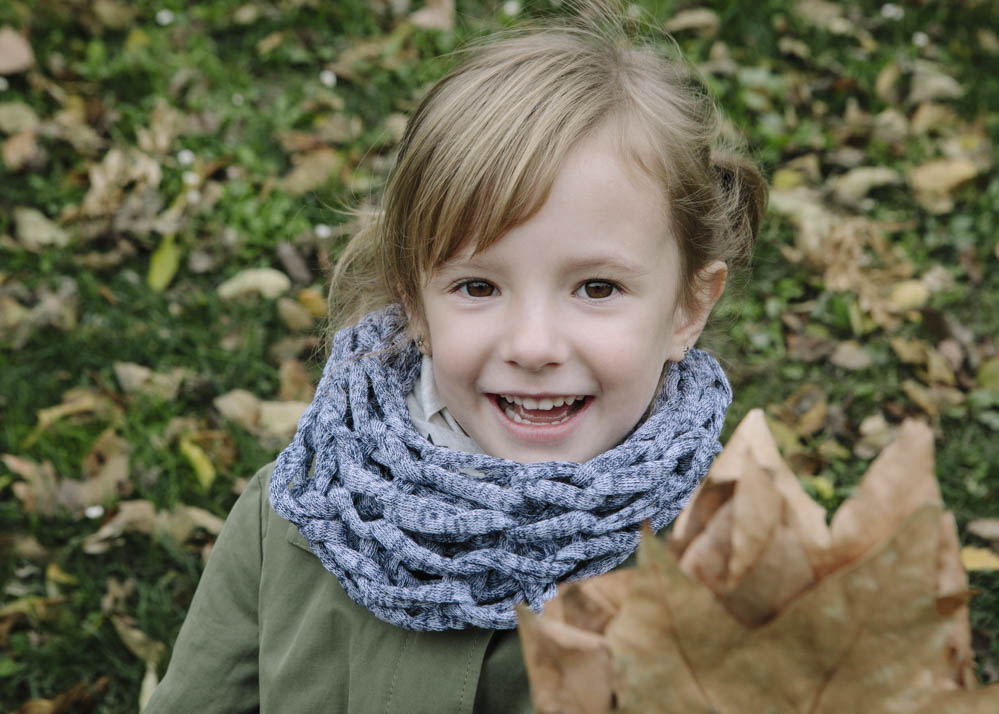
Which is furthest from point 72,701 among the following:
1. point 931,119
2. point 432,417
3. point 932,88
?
point 932,88

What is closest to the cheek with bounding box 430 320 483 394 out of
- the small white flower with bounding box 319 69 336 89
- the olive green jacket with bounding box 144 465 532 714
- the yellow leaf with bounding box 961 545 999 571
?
the olive green jacket with bounding box 144 465 532 714

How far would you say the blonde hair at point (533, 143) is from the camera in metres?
1.51

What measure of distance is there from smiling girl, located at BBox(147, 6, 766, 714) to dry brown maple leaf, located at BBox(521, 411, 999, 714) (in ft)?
2.72

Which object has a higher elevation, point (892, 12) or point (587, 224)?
point (587, 224)

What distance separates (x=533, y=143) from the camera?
1.50m

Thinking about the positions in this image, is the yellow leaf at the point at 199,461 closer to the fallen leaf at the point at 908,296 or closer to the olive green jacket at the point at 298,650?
the olive green jacket at the point at 298,650

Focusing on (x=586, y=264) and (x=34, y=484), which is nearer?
(x=586, y=264)

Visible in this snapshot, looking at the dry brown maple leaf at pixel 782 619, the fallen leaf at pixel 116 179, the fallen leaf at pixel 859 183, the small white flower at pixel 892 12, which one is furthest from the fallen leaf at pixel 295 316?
the small white flower at pixel 892 12

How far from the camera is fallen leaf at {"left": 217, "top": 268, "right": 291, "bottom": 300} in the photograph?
3150 millimetres

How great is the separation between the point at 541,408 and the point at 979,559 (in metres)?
1.39

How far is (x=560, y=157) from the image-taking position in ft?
4.87

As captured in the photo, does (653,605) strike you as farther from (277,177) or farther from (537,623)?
(277,177)

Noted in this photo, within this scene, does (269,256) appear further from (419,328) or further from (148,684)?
(419,328)

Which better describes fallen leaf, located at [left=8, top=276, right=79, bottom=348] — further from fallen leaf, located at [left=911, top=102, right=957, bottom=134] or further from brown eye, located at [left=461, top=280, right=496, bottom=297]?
fallen leaf, located at [left=911, top=102, right=957, bottom=134]
